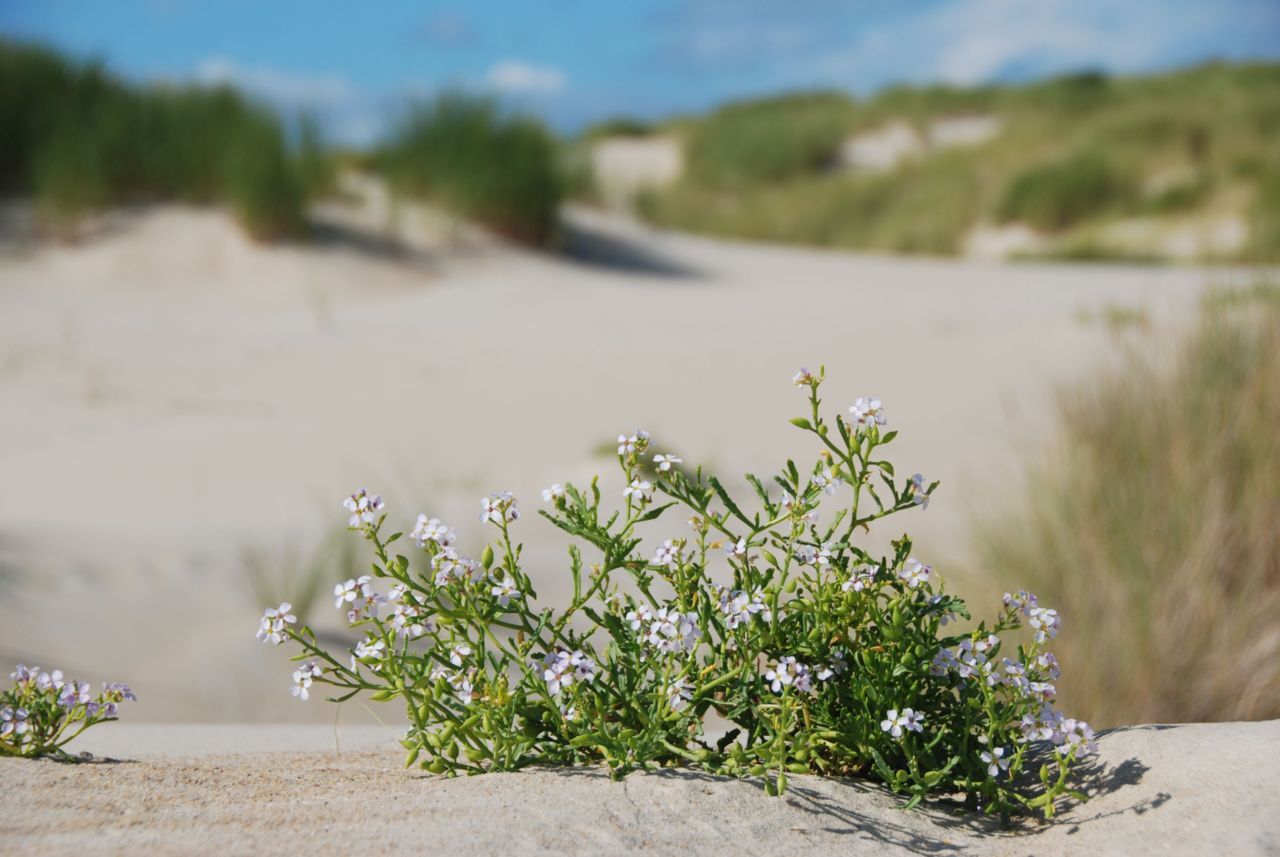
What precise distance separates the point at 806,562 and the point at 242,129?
884 cm

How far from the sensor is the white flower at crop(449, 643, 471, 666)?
2.01 metres

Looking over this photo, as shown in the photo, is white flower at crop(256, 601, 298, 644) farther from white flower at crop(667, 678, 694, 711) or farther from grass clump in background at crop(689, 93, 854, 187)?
grass clump in background at crop(689, 93, 854, 187)

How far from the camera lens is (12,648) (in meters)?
3.47

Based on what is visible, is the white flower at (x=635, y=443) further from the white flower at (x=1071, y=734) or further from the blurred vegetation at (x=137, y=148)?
the blurred vegetation at (x=137, y=148)

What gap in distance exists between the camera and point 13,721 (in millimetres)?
2270

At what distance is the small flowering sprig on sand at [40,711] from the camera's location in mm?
2256

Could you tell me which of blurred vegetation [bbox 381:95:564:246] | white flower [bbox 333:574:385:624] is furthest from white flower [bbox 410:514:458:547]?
blurred vegetation [bbox 381:95:564:246]

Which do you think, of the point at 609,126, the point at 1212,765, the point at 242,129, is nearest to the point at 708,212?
the point at 609,126

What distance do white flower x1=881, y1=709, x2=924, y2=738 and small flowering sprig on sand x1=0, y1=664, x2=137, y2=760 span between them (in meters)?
1.32

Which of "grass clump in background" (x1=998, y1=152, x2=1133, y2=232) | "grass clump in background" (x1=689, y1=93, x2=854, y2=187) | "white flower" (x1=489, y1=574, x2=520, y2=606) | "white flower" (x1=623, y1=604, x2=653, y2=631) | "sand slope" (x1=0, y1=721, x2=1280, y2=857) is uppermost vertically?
"grass clump in background" (x1=689, y1=93, x2=854, y2=187)

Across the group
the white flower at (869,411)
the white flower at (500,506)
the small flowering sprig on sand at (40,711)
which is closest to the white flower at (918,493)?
the white flower at (869,411)

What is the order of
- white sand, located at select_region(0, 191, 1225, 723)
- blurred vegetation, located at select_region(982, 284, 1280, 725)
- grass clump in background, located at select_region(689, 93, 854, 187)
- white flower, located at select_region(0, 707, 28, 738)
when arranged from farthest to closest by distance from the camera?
grass clump in background, located at select_region(689, 93, 854, 187) < white sand, located at select_region(0, 191, 1225, 723) < blurred vegetation, located at select_region(982, 284, 1280, 725) < white flower, located at select_region(0, 707, 28, 738)

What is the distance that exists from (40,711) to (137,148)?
844 cm

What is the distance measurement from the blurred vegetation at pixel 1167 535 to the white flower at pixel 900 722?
127 centimetres
